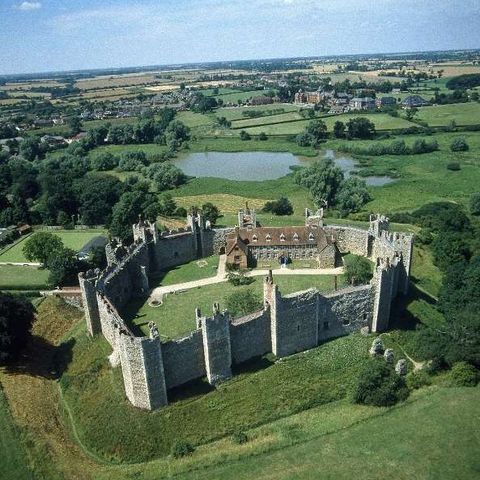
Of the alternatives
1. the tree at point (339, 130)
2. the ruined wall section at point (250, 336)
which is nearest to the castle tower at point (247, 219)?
the ruined wall section at point (250, 336)

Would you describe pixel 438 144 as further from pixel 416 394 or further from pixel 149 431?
pixel 149 431

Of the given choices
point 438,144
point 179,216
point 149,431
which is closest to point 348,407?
point 149,431

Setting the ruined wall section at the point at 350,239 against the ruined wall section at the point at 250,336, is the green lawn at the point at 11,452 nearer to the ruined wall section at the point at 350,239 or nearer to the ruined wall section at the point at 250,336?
the ruined wall section at the point at 250,336

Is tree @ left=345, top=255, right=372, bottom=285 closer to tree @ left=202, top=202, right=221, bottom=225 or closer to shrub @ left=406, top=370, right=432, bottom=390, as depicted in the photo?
shrub @ left=406, top=370, right=432, bottom=390

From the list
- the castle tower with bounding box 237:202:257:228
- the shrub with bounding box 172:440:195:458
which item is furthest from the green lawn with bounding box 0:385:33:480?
the castle tower with bounding box 237:202:257:228

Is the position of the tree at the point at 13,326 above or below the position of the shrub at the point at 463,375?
above

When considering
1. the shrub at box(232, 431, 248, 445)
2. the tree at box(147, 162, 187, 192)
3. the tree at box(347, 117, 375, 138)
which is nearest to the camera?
the shrub at box(232, 431, 248, 445)
